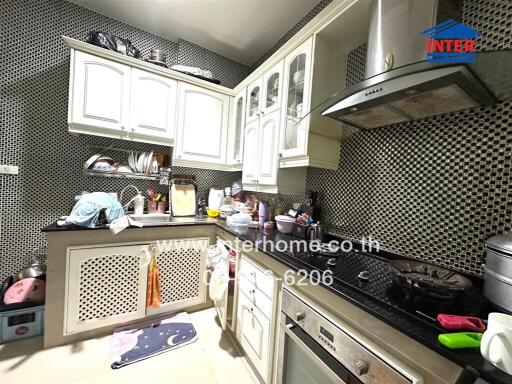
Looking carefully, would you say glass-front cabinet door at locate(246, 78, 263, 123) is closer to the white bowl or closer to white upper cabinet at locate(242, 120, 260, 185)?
white upper cabinet at locate(242, 120, 260, 185)

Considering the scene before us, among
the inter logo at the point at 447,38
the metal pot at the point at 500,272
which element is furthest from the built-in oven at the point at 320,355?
the inter logo at the point at 447,38

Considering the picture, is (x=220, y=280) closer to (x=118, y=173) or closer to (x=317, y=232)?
(x=317, y=232)

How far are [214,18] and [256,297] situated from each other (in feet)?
7.70

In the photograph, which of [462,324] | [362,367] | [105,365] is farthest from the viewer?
[105,365]

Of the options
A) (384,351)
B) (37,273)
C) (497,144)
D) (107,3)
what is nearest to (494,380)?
(384,351)

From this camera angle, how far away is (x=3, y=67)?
162cm

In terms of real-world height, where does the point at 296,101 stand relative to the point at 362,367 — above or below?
above

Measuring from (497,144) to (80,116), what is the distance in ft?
8.19

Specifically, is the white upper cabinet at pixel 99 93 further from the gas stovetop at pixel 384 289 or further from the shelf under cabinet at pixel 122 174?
the gas stovetop at pixel 384 289

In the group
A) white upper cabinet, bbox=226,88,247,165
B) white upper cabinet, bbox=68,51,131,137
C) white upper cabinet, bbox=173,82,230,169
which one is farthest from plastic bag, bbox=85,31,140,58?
white upper cabinet, bbox=226,88,247,165

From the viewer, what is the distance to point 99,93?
1.66 m

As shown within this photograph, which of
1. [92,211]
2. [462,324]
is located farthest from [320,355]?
[92,211]

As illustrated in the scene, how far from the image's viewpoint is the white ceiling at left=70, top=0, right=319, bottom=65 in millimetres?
1750

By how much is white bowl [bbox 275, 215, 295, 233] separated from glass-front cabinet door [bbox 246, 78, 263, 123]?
2.96 ft
